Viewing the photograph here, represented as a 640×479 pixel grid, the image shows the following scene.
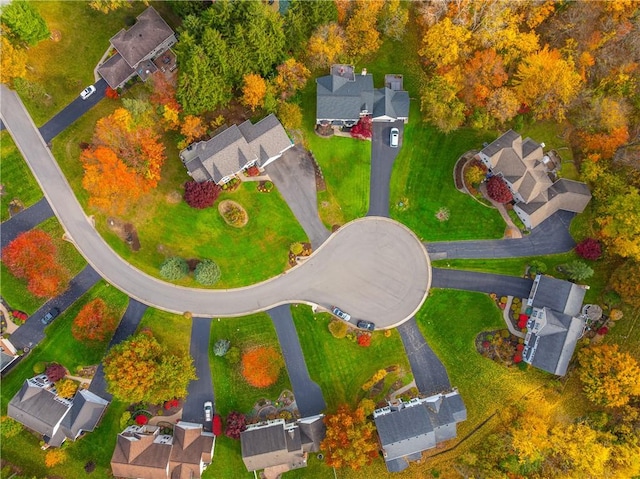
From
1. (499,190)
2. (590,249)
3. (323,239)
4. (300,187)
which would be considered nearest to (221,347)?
(323,239)

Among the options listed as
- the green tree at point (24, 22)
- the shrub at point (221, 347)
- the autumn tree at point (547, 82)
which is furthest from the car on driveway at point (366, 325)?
the green tree at point (24, 22)

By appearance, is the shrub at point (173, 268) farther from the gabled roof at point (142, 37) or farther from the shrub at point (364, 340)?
the gabled roof at point (142, 37)

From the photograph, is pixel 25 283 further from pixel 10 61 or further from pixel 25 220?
pixel 10 61

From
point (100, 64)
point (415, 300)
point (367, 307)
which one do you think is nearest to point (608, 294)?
point (415, 300)

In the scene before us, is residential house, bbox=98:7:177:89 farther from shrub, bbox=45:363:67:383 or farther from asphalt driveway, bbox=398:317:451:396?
asphalt driveway, bbox=398:317:451:396

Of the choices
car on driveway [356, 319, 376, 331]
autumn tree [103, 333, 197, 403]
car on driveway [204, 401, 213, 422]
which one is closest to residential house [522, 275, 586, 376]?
car on driveway [356, 319, 376, 331]
